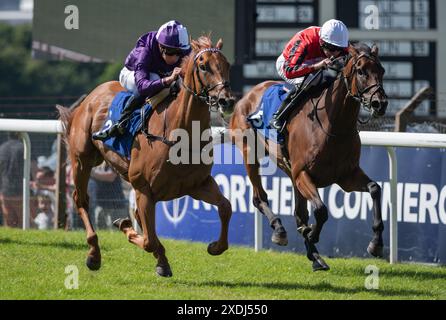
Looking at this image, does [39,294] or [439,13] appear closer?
[39,294]

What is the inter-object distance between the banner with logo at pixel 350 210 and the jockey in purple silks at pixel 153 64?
221cm

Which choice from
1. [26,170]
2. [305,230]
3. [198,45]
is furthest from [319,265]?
[26,170]

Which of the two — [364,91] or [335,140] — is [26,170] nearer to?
[335,140]

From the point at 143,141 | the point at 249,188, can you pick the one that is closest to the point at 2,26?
the point at 249,188

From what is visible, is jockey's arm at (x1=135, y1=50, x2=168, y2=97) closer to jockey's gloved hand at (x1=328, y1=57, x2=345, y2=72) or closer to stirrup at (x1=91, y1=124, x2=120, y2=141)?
stirrup at (x1=91, y1=124, x2=120, y2=141)

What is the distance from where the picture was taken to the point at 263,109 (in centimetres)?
834

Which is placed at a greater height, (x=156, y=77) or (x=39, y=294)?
(x=156, y=77)

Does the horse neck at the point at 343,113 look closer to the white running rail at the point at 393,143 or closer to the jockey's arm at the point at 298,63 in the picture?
the jockey's arm at the point at 298,63

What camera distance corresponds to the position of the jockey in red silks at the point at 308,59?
759cm

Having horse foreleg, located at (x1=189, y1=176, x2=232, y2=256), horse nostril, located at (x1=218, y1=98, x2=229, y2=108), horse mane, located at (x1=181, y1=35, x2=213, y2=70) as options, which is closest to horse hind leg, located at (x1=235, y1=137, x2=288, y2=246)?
horse foreleg, located at (x1=189, y1=176, x2=232, y2=256)

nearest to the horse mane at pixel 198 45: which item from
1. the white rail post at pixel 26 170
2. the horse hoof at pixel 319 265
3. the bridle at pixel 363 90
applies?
the bridle at pixel 363 90
